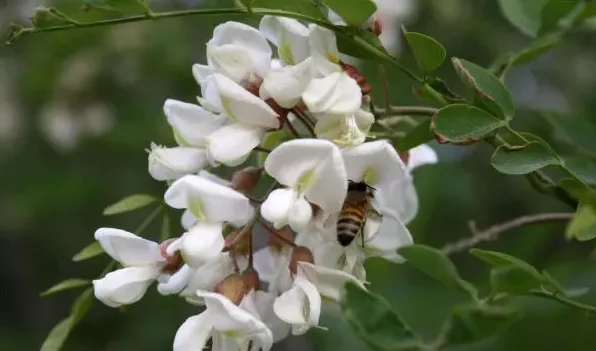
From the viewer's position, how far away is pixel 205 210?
1.82 ft

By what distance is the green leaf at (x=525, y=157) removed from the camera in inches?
21.7

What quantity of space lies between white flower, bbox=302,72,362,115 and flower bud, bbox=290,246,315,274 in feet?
0.28

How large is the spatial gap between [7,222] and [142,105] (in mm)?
350

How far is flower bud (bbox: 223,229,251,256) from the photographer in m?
0.56

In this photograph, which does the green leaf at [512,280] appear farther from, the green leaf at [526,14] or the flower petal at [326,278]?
the green leaf at [526,14]

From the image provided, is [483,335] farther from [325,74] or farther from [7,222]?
[7,222]

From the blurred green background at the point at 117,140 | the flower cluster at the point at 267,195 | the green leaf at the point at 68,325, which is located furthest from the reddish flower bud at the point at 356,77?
the blurred green background at the point at 117,140

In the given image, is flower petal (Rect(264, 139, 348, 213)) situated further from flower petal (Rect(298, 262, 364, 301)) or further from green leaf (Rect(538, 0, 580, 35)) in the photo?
green leaf (Rect(538, 0, 580, 35))

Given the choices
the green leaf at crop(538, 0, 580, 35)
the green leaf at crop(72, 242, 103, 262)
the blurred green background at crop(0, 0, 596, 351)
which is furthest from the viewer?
the blurred green background at crop(0, 0, 596, 351)

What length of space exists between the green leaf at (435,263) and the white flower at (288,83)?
0.11 m

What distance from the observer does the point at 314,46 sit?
566mm

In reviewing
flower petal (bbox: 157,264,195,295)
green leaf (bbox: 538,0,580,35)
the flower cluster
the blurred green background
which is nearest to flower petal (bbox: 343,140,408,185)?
the flower cluster

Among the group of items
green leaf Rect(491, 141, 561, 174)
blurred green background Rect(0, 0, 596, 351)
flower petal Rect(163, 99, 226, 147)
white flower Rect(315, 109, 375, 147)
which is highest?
white flower Rect(315, 109, 375, 147)

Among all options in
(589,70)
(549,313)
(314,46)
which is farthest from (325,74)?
(589,70)
